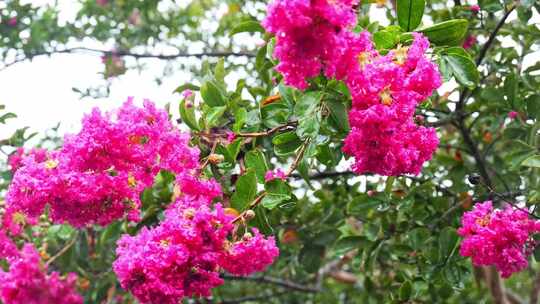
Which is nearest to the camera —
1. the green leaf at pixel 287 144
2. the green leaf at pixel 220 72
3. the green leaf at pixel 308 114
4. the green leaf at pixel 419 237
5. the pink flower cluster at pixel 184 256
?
the pink flower cluster at pixel 184 256

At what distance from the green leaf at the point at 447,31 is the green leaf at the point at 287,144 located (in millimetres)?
484

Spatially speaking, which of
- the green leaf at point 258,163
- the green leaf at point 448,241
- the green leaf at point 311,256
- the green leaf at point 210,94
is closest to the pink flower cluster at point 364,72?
the green leaf at point 258,163

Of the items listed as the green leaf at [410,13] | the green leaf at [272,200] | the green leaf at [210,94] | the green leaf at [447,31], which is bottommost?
the green leaf at [272,200]

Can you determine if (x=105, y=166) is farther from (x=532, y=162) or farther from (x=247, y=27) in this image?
(x=532, y=162)

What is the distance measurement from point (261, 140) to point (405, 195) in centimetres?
75

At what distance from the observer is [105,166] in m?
1.79

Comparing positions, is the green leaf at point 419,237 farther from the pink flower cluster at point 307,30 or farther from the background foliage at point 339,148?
the pink flower cluster at point 307,30

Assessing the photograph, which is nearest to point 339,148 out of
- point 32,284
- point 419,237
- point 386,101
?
point 419,237

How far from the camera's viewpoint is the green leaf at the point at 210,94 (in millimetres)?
2048

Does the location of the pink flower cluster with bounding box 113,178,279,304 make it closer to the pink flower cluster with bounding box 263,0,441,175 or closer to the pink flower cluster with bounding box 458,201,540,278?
the pink flower cluster with bounding box 263,0,441,175

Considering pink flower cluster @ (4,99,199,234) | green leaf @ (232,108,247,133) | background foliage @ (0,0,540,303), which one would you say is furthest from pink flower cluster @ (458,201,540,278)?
pink flower cluster @ (4,99,199,234)

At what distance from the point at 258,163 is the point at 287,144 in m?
0.11

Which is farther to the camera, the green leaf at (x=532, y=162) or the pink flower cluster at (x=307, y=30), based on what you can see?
the green leaf at (x=532, y=162)

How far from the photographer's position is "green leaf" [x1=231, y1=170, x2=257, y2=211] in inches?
69.5
